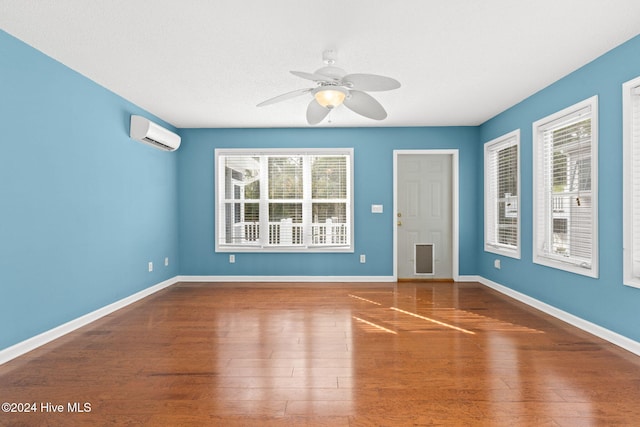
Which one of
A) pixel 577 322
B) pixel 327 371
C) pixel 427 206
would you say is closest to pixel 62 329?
pixel 327 371

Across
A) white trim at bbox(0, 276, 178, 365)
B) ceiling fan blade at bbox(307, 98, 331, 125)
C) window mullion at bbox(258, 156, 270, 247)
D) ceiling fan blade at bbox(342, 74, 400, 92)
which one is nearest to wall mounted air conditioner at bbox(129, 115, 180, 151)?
window mullion at bbox(258, 156, 270, 247)

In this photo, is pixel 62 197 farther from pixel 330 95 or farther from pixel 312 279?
pixel 312 279

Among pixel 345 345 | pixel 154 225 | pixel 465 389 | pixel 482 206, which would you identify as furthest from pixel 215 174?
pixel 465 389

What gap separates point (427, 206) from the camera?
5730mm

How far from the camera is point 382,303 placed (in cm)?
430

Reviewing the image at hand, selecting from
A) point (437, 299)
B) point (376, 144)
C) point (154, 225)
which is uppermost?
point (376, 144)

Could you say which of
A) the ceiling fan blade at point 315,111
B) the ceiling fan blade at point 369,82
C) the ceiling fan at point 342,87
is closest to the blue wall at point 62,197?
the ceiling fan at point 342,87

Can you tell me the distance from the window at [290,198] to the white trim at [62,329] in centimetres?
167

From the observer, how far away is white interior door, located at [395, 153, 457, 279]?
572 cm

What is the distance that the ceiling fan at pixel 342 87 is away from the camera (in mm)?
2635

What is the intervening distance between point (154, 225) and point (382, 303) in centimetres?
339

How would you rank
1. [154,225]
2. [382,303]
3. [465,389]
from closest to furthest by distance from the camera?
[465,389] < [382,303] < [154,225]

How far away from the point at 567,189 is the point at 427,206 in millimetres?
2266

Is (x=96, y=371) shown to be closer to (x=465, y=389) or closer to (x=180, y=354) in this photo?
(x=180, y=354)
